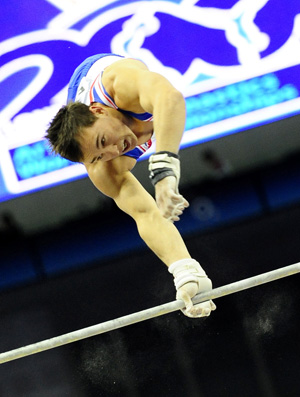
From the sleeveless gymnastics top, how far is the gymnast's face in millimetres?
58

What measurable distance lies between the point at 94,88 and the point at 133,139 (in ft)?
0.78

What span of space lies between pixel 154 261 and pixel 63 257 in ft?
2.15

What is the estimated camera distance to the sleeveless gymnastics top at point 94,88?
253cm

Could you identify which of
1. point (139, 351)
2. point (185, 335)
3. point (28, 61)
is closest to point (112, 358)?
point (139, 351)

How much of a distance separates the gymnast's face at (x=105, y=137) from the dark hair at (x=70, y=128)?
0.06 ft

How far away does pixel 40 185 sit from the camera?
A: 471cm

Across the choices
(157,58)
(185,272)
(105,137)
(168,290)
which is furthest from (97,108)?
(157,58)

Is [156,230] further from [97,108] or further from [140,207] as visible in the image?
[97,108]

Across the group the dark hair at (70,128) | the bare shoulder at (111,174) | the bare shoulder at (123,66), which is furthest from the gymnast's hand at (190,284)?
the bare shoulder at (123,66)

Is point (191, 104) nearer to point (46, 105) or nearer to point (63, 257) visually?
point (46, 105)

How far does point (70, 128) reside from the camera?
243 cm

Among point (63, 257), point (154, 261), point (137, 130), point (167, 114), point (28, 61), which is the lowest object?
point (167, 114)

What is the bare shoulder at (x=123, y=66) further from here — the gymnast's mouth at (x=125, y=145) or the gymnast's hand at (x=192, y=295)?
the gymnast's hand at (x=192, y=295)

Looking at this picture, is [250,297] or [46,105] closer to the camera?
[250,297]
